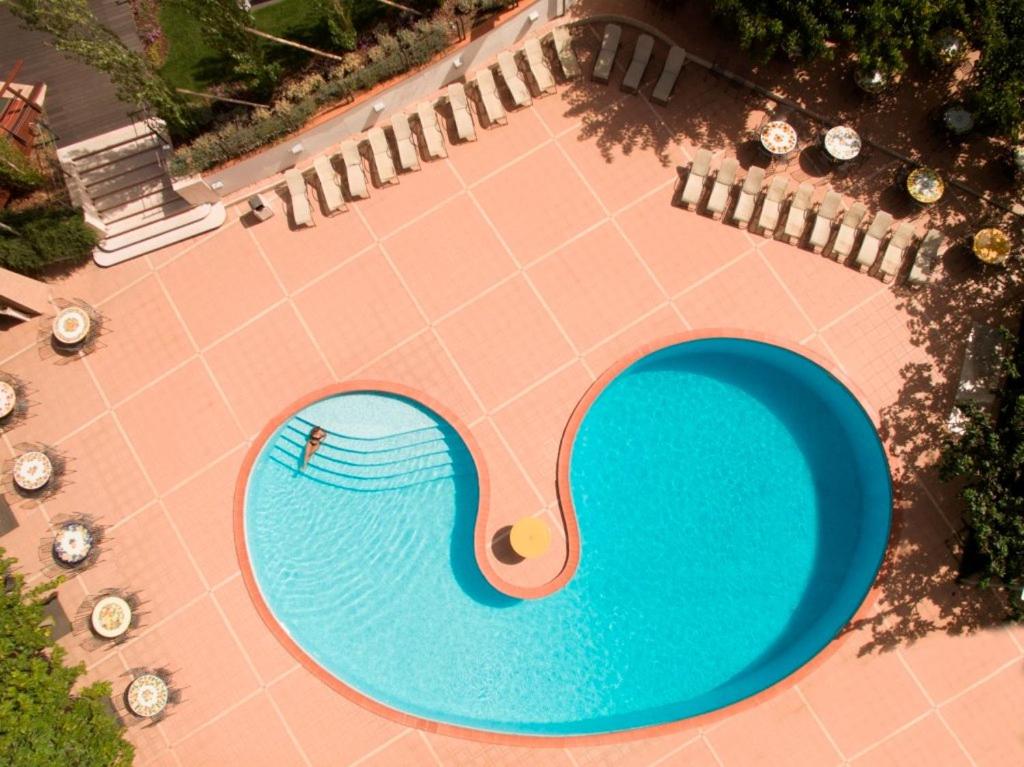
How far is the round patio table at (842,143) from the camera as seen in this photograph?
17875 mm

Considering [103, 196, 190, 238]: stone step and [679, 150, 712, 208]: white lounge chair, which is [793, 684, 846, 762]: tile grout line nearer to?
[679, 150, 712, 208]: white lounge chair

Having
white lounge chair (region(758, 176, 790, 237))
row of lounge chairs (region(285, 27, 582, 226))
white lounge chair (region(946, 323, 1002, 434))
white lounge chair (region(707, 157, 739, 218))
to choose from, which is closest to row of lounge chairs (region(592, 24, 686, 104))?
row of lounge chairs (region(285, 27, 582, 226))

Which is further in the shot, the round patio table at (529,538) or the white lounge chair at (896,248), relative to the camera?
the white lounge chair at (896,248)

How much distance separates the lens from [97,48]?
627 inches

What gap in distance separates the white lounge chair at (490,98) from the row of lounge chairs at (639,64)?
273 centimetres

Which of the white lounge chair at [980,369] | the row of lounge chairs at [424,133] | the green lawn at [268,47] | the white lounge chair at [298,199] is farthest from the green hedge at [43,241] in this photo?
the white lounge chair at [980,369]

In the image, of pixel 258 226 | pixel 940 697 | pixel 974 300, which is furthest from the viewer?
pixel 258 226

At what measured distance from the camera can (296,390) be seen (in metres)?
18.5

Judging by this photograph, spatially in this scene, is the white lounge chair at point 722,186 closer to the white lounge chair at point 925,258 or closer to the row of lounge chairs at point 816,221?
the row of lounge chairs at point 816,221

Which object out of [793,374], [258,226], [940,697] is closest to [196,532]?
[258,226]

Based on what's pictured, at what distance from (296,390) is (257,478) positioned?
2.53m

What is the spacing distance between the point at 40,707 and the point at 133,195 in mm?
12872

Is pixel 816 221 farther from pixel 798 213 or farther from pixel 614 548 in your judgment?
pixel 614 548

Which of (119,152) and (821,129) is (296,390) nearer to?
(119,152)
